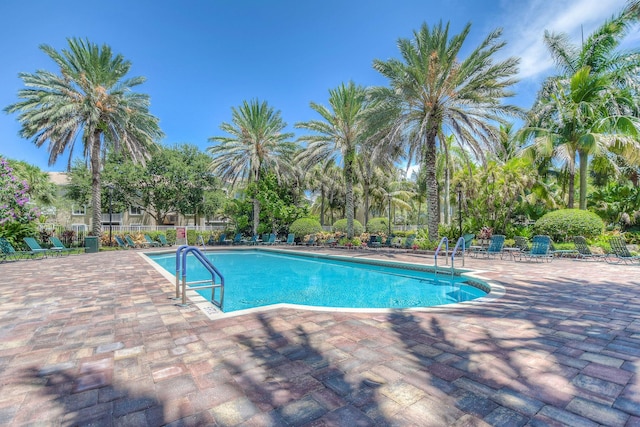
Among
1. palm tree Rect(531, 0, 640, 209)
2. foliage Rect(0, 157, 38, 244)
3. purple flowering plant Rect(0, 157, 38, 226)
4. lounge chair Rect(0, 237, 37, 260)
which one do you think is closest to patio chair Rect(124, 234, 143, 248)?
foliage Rect(0, 157, 38, 244)

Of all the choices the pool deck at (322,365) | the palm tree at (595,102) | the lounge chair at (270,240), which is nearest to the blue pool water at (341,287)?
the pool deck at (322,365)

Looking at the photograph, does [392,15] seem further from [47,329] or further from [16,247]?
[16,247]

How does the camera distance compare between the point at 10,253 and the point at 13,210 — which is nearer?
the point at 10,253

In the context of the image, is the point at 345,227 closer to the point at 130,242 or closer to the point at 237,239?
the point at 237,239

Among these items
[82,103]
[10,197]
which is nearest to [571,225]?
[10,197]

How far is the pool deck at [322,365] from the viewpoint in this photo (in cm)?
232

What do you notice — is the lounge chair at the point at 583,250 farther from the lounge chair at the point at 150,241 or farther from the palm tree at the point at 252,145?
the lounge chair at the point at 150,241

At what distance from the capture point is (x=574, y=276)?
8383 millimetres

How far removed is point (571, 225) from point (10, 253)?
25.5 m

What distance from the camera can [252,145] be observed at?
25.0m

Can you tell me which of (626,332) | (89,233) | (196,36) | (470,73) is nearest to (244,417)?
(626,332)

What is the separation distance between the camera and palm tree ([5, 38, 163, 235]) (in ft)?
59.2

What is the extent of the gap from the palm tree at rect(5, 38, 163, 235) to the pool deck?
17491 mm

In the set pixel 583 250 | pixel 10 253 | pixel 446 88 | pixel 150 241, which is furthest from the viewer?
pixel 150 241
